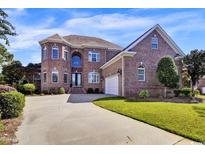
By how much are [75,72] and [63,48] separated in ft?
12.2

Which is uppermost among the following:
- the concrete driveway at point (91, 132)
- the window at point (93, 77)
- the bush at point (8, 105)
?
the window at point (93, 77)

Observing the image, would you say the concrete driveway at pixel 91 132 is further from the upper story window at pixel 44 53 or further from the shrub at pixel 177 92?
the upper story window at pixel 44 53

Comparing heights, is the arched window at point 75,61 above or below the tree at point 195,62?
above

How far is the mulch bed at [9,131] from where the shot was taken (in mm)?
7406

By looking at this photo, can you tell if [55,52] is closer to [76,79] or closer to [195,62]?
[76,79]

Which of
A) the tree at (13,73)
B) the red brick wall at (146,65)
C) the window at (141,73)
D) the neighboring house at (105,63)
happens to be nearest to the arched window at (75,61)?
the neighboring house at (105,63)

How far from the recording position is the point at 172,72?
→ 21.3 metres

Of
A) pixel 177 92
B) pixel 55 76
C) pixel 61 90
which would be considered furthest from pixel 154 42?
pixel 55 76

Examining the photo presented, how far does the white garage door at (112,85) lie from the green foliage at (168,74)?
4.60 meters

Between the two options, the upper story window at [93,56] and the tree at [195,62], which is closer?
the tree at [195,62]

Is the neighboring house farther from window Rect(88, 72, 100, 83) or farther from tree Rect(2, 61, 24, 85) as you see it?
tree Rect(2, 61, 24, 85)

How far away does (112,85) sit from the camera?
1033 inches

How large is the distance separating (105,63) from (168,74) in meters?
10.1
